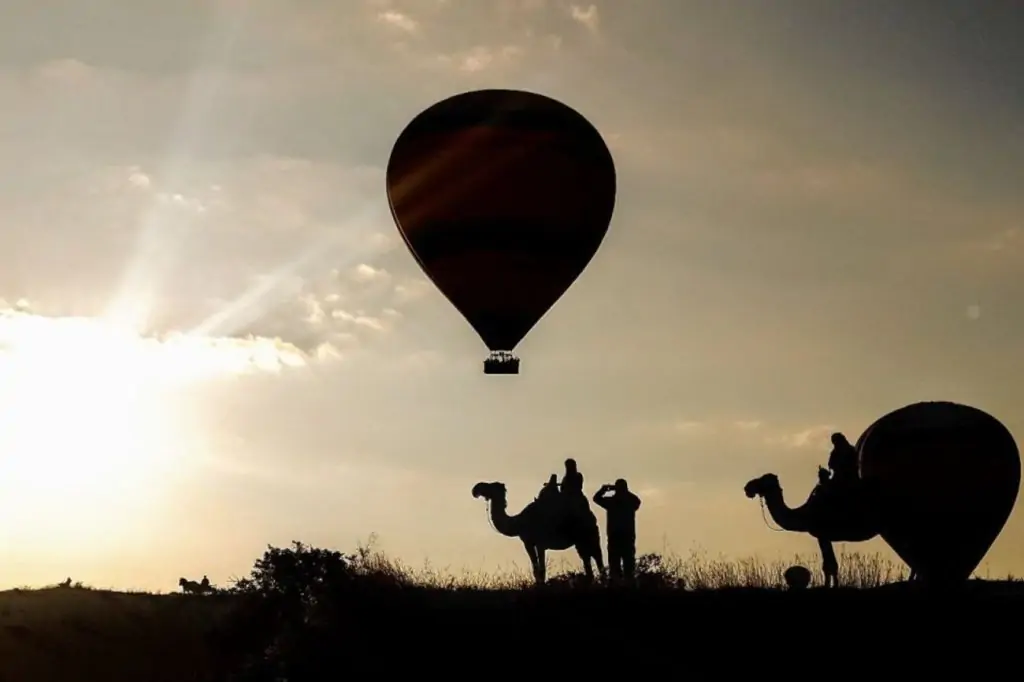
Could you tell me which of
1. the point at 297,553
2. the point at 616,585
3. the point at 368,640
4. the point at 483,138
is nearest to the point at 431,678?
the point at 368,640

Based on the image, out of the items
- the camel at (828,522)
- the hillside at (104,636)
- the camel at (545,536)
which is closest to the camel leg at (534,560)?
the camel at (545,536)

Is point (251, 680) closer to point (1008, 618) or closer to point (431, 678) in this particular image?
point (431, 678)

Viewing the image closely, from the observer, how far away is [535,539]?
3284 cm

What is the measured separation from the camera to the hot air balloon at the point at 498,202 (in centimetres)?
3544

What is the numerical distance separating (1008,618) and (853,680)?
3185 mm

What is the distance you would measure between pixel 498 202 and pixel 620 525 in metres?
7.96

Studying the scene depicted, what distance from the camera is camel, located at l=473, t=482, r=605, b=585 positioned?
32.6 metres

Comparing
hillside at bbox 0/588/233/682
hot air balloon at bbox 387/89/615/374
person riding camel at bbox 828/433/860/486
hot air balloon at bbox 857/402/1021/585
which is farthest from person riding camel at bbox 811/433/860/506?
hillside at bbox 0/588/233/682

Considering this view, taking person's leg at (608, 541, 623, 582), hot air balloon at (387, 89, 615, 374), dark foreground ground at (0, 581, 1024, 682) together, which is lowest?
dark foreground ground at (0, 581, 1024, 682)

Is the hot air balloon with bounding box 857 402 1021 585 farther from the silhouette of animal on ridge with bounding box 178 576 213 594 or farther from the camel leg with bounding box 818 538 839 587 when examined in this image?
the silhouette of animal on ridge with bounding box 178 576 213 594

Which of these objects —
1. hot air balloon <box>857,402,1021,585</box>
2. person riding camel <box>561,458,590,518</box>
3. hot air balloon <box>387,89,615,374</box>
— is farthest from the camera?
hot air balloon <box>857,402,1021,585</box>

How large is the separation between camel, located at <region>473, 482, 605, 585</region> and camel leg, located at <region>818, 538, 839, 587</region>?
176 inches

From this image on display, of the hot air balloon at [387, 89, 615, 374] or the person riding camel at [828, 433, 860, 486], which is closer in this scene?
the person riding camel at [828, 433, 860, 486]

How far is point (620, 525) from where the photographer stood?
32.1 meters
